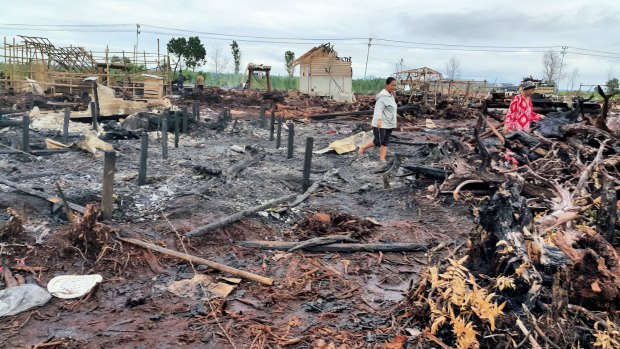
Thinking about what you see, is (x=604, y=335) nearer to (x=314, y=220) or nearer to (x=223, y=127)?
(x=314, y=220)

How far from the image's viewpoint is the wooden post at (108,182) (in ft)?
18.1

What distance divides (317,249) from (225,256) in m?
1.01

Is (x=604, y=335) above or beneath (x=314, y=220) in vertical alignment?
above

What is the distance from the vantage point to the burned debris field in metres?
3.03

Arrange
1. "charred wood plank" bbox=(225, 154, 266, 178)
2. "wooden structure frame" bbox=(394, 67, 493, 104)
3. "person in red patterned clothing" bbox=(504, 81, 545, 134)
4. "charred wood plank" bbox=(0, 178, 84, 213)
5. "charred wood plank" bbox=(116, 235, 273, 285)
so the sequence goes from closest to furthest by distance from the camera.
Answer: "charred wood plank" bbox=(116, 235, 273, 285) < "charred wood plank" bbox=(0, 178, 84, 213) < "person in red patterned clothing" bbox=(504, 81, 545, 134) < "charred wood plank" bbox=(225, 154, 266, 178) < "wooden structure frame" bbox=(394, 67, 493, 104)

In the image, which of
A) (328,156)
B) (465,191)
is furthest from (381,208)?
(328,156)

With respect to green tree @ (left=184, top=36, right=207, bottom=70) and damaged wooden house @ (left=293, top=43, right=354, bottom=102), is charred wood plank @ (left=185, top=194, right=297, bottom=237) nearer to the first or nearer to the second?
damaged wooden house @ (left=293, top=43, right=354, bottom=102)

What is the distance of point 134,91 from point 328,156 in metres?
16.7

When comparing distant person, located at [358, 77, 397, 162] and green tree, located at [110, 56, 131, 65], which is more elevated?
green tree, located at [110, 56, 131, 65]

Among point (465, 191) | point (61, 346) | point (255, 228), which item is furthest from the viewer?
point (465, 191)

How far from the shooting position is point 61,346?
11.4 feet

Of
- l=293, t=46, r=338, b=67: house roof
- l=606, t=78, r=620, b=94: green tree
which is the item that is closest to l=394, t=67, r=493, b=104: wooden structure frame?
l=293, t=46, r=338, b=67: house roof

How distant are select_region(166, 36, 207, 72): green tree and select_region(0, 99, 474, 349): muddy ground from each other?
100 ft

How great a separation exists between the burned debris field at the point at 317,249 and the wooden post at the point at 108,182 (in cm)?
2
